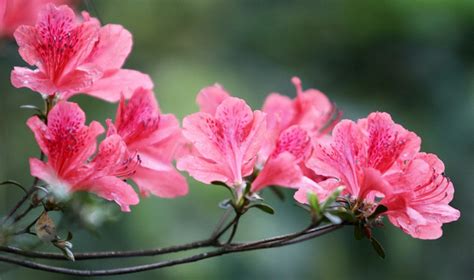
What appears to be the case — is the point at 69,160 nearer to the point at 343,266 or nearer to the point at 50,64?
the point at 50,64

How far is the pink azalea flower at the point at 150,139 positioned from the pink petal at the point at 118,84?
11mm

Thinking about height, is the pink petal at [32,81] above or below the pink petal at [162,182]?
above

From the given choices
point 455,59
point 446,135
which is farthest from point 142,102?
point 455,59

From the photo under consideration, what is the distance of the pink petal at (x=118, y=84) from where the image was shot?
69 cm

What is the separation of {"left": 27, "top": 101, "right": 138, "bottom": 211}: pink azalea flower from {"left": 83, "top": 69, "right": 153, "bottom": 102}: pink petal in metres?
0.08

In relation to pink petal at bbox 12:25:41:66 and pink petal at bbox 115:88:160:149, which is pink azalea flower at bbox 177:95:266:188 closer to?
pink petal at bbox 115:88:160:149

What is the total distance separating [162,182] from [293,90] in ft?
4.15

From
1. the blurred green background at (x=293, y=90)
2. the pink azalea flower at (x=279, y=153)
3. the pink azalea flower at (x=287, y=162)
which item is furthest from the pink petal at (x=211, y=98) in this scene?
the blurred green background at (x=293, y=90)

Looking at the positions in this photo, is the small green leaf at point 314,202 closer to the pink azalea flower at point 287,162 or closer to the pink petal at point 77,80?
Answer: the pink azalea flower at point 287,162

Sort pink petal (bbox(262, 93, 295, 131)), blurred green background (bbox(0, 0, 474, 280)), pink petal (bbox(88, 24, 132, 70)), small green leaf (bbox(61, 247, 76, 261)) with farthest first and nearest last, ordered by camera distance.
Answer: blurred green background (bbox(0, 0, 474, 280)) < pink petal (bbox(262, 93, 295, 131)) < pink petal (bbox(88, 24, 132, 70)) < small green leaf (bbox(61, 247, 76, 261))

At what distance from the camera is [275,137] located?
2.32ft

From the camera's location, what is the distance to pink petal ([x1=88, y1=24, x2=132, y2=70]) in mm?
670

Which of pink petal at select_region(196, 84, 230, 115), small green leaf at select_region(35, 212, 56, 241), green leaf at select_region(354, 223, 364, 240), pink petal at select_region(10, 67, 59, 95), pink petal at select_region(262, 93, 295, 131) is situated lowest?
small green leaf at select_region(35, 212, 56, 241)

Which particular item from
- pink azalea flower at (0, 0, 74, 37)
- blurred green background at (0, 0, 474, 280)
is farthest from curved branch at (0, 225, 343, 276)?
blurred green background at (0, 0, 474, 280)
